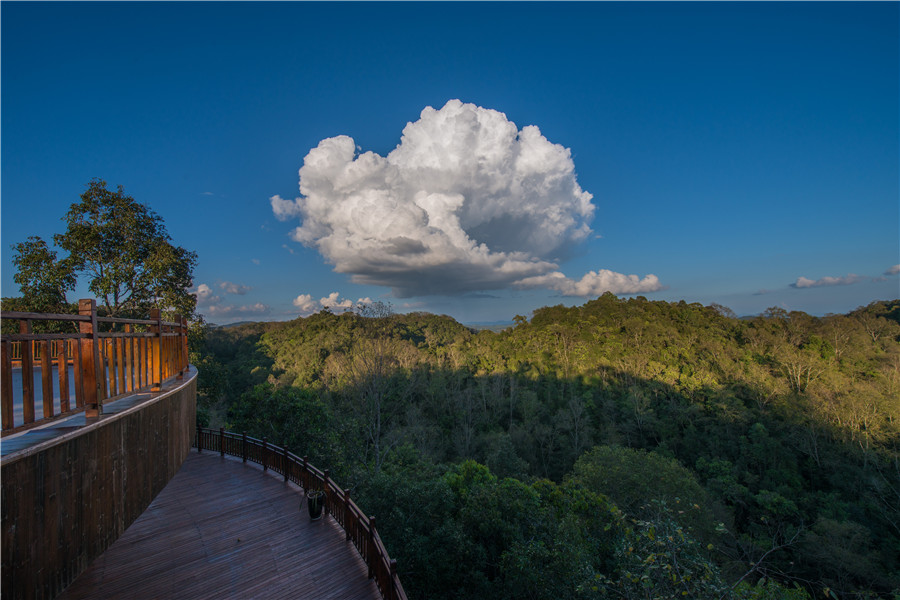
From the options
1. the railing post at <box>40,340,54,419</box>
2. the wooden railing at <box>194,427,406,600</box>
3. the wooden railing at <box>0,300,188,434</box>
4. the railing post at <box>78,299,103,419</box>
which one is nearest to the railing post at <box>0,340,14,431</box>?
the wooden railing at <box>0,300,188,434</box>

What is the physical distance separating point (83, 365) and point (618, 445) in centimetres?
2190

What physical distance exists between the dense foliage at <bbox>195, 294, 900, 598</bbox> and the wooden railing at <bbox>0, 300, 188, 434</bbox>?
5.67 m

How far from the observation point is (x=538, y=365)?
1521 inches

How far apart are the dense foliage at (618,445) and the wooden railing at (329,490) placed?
6.89 feet

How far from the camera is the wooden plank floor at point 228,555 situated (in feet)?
14.7

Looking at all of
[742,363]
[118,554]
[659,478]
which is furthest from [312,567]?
[742,363]

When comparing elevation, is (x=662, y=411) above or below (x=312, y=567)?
below

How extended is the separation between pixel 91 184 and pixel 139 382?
9862 mm

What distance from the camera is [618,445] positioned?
19.6 metres

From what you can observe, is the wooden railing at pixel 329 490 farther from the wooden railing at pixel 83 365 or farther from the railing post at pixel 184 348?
the wooden railing at pixel 83 365

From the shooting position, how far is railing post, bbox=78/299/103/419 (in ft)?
9.91

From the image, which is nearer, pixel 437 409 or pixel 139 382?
pixel 139 382

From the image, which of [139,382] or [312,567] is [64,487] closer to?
[139,382]

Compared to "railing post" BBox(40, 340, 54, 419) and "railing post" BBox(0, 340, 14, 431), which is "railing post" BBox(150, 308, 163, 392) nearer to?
"railing post" BBox(40, 340, 54, 419)
